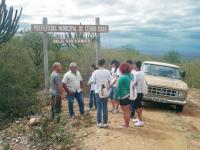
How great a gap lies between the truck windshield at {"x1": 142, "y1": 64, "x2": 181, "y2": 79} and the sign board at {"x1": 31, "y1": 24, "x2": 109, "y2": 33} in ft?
7.69

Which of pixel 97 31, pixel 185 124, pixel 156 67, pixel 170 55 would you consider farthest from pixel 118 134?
pixel 170 55

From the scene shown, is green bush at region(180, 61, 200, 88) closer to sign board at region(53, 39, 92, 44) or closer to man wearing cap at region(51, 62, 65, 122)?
sign board at region(53, 39, 92, 44)

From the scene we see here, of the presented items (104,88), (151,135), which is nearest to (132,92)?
(104,88)

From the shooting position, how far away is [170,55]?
47.9m

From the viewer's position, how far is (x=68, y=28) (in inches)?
634

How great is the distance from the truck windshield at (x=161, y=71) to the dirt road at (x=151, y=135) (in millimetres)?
2263

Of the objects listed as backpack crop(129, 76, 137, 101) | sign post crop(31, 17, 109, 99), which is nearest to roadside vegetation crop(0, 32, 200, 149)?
sign post crop(31, 17, 109, 99)

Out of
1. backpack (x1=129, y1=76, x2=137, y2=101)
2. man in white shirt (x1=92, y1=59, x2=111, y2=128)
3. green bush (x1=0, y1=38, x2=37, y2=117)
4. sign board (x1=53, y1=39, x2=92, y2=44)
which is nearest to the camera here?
backpack (x1=129, y1=76, x2=137, y2=101)

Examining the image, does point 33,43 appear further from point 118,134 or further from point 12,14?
point 118,134

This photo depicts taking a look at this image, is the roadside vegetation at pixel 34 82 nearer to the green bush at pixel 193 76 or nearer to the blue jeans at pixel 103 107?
the green bush at pixel 193 76

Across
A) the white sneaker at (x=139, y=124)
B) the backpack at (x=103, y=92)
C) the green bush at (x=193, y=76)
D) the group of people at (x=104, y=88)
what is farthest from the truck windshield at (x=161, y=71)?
the green bush at (x=193, y=76)

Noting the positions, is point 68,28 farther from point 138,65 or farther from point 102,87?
point 102,87

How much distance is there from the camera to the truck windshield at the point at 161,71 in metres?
15.5

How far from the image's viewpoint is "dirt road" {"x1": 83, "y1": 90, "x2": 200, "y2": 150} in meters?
9.60
